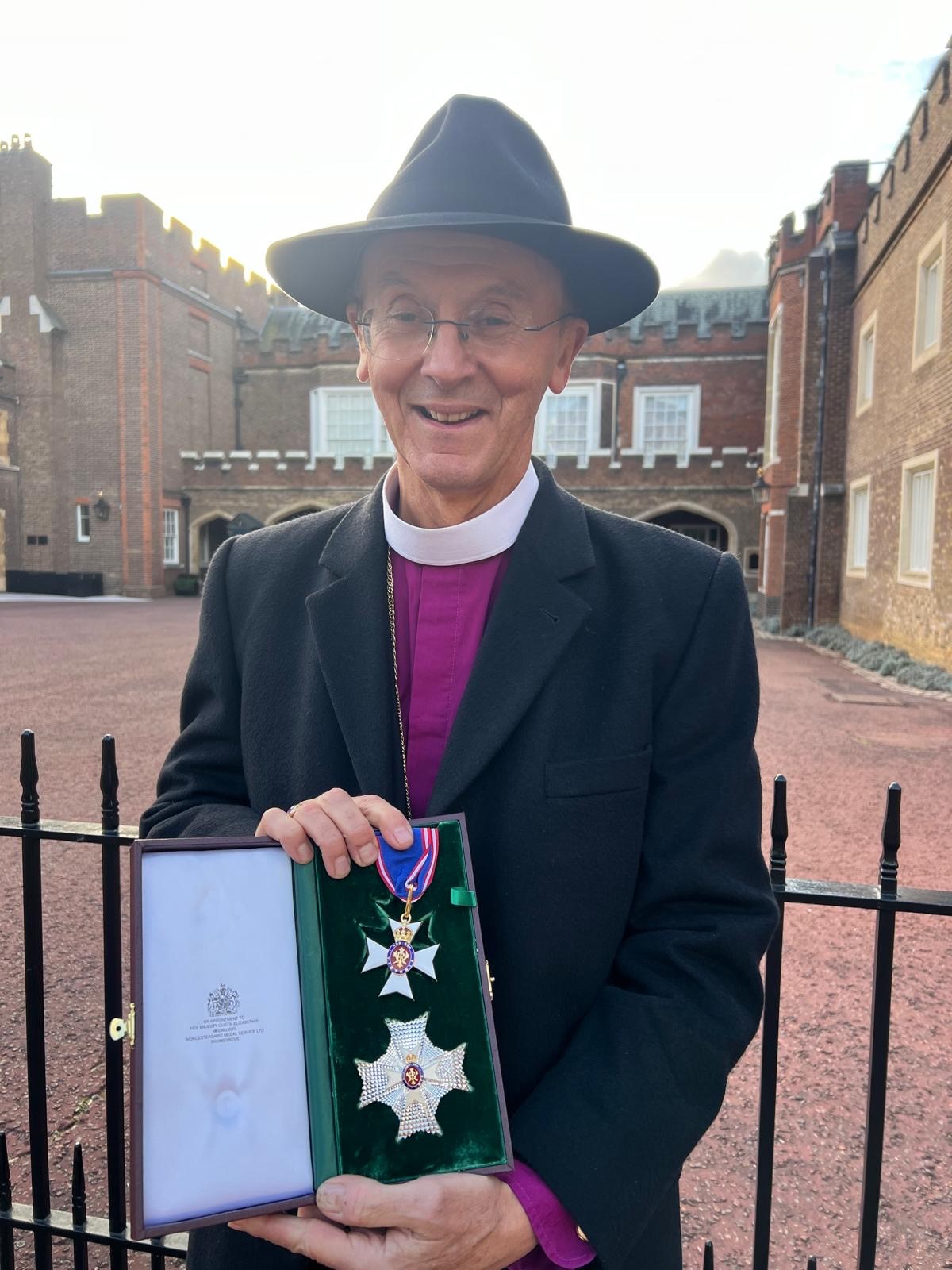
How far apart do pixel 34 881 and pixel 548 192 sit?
1.78 m

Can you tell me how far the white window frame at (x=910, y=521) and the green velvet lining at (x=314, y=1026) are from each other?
42.2 feet

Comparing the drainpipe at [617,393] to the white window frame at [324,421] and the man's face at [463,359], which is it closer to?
the white window frame at [324,421]

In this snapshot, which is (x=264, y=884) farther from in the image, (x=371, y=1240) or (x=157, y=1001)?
(x=371, y=1240)

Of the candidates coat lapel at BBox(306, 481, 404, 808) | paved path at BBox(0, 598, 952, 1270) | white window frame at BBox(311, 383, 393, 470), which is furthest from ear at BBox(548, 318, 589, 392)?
white window frame at BBox(311, 383, 393, 470)

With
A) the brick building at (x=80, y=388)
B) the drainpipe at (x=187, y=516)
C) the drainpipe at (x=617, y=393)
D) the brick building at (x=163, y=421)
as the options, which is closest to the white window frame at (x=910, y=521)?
the brick building at (x=163, y=421)

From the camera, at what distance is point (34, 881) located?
1996mm

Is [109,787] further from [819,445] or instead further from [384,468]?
[384,468]

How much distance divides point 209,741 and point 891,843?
1.25 m

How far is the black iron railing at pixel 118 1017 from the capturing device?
1.69 metres

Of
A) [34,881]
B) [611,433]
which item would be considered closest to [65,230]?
[611,433]

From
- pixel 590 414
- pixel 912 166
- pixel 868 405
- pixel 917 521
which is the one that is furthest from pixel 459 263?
pixel 590 414

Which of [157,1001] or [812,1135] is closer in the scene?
[157,1001]

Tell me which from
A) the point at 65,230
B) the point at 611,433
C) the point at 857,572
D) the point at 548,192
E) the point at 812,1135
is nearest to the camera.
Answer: the point at 548,192

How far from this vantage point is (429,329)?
4.78 ft
